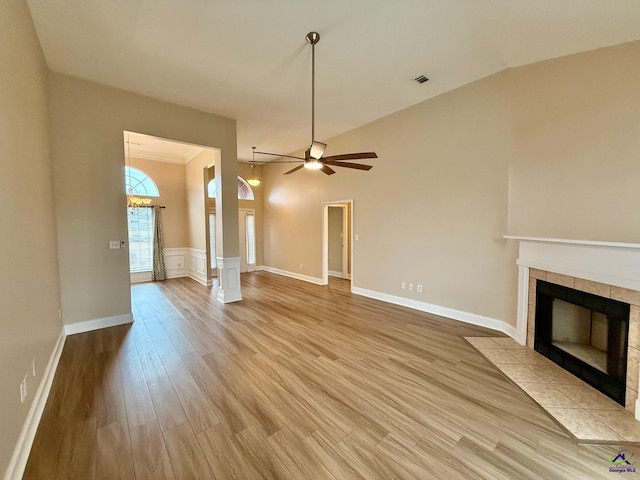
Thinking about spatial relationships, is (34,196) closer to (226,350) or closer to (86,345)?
(86,345)

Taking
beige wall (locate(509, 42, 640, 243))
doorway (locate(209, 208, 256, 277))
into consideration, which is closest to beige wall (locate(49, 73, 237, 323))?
doorway (locate(209, 208, 256, 277))

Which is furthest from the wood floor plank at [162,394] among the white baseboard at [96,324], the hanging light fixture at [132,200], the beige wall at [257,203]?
the beige wall at [257,203]

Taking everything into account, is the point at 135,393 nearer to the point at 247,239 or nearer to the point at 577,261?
the point at 577,261

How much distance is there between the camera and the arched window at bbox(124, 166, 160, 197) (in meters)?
6.66

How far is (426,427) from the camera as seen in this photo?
186cm

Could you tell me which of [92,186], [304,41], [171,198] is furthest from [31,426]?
[171,198]

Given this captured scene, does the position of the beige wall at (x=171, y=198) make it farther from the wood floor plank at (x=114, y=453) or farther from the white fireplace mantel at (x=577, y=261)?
the white fireplace mantel at (x=577, y=261)

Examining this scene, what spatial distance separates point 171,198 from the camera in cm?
720

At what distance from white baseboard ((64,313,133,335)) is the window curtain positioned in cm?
334

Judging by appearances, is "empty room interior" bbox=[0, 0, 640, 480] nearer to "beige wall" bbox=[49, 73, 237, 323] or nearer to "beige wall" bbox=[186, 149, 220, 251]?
"beige wall" bbox=[49, 73, 237, 323]

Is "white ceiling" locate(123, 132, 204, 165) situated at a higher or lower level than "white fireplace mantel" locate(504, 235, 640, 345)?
higher

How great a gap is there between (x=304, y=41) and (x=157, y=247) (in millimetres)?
6404

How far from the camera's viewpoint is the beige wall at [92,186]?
11.0 ft

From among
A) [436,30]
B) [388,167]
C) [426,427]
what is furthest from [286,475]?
[388,167]
